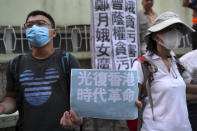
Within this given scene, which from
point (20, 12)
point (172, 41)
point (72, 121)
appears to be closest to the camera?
point (72, 121)

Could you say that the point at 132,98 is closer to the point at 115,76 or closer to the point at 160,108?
the point at 115,76

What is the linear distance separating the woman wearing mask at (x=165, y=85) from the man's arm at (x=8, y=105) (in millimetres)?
1084

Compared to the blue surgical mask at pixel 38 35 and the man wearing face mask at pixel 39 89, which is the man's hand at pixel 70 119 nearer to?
the man wearing face mask at pixel 39 89

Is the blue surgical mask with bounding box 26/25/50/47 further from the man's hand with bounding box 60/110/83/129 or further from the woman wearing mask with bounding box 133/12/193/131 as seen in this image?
the woman wearing mask with bounding box 133/12/193/131

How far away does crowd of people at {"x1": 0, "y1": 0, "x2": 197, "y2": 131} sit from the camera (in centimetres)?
Result: 178

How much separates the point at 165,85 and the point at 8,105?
132cm

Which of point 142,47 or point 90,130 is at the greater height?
point 142,47

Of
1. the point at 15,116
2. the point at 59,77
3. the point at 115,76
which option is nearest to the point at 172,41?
the point at 115,76

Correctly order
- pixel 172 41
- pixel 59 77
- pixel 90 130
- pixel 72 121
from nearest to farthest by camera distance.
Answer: pixel 72 121 → pixel 59 77 → pixel 172 41 → pixel 90 130

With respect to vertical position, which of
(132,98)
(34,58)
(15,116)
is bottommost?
(15,116)

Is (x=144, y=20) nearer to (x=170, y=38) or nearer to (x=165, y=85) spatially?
(x=170, y=38)

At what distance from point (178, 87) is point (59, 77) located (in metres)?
1.01

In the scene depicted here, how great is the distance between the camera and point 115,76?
166cm

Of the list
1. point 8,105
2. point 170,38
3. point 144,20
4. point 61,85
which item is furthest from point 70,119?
point 144,20
